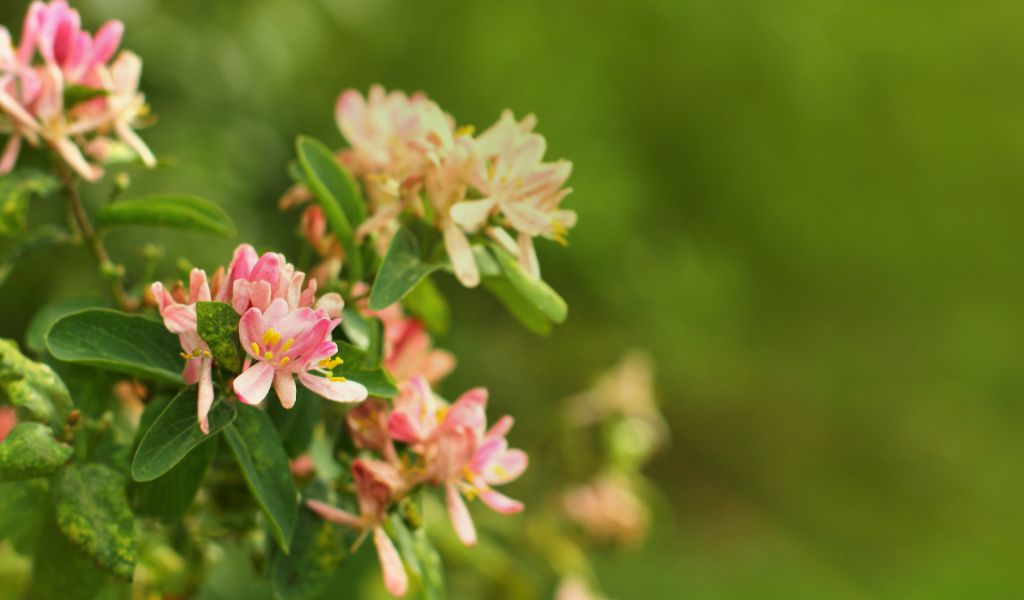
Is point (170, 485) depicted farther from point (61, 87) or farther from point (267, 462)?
point (61, 87)

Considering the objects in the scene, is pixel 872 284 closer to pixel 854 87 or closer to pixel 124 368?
pixel 854 87

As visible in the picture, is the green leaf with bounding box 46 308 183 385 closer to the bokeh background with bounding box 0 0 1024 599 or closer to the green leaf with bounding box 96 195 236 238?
the green leaf with bounding box 96 195 236 238

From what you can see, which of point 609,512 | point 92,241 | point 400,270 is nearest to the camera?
point 400,270

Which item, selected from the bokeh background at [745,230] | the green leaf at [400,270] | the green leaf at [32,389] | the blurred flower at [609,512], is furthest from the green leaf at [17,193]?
the bokeh background at [745,230]

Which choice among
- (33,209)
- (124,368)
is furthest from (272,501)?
(33,209)

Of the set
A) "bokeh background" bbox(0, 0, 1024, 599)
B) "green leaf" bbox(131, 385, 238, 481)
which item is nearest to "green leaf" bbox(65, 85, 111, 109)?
"green leaf" bbox(131, 385, 238, 481)

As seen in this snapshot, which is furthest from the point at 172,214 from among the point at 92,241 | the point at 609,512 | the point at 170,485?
the point at 609,512

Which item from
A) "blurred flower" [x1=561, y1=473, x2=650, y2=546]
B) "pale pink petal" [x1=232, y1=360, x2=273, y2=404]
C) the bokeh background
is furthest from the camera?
the bokeh background
